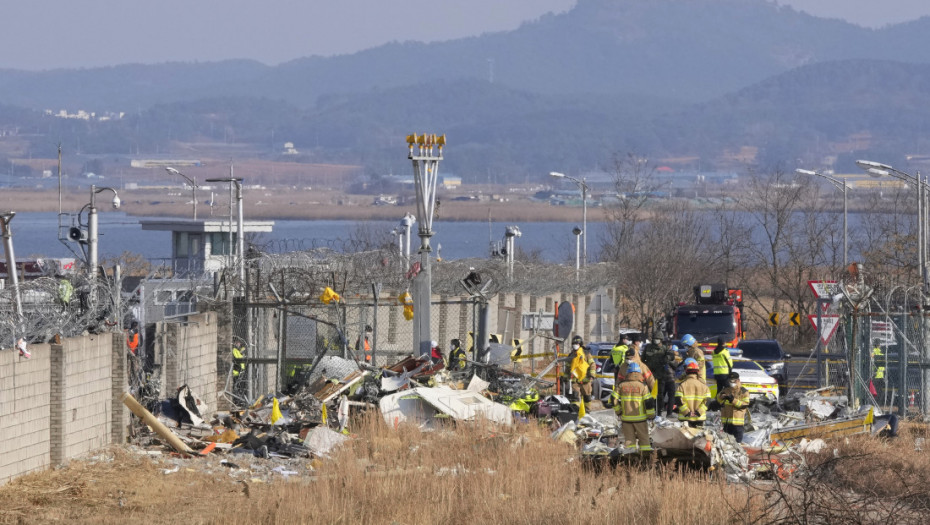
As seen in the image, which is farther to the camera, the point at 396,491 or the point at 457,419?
the point at 457,419

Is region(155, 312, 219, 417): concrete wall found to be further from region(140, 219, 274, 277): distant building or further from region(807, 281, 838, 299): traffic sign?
region(140, 219, 274, 277): distant building

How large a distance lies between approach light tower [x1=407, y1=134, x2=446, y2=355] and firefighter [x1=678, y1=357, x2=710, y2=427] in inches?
274

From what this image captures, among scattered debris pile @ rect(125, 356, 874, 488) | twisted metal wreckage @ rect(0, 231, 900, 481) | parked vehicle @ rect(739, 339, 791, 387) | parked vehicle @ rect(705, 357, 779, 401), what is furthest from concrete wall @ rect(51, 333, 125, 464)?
parked vehicle @ rect(739, 339, 791, 387)

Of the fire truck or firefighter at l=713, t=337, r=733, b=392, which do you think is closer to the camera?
firefighter at l=713, t=337, r=733, b=392

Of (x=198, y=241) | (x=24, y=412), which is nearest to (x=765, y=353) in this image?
(x=24, y=412)

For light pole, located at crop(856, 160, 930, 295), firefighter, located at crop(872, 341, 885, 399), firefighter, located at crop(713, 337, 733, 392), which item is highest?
light pole, located at crop(856, 160, 930, 295)

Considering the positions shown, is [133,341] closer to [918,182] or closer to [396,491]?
[396,491]

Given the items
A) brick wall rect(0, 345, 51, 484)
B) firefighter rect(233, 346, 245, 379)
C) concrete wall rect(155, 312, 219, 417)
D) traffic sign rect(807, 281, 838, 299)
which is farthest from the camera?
traffic sign rect(807, 281, 838, 299)

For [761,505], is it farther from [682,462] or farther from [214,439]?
[214,439]

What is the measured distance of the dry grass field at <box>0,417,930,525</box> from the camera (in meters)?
13.0

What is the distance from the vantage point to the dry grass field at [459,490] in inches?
512

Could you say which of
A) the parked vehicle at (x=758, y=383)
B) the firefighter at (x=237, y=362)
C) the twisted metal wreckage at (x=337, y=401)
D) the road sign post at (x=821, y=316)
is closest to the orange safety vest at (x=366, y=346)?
the twisted metal wreckage at (x=337, y=401)

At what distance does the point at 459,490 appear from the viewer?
1477 cm

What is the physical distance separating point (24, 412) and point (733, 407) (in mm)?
9051
